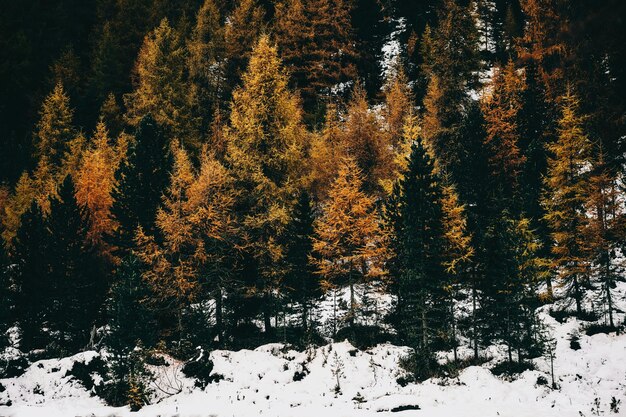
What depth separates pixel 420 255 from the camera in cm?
2281

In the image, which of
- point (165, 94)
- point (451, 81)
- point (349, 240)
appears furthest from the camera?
point (165, 94)

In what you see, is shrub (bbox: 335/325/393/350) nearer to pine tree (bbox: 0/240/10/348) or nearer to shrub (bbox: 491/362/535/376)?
shrub (bbox: 491/362/535/376)

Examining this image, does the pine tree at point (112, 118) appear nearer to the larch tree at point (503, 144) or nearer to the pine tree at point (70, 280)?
the pine tree at point (70, 280)

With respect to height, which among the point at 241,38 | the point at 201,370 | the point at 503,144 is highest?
the point at 241,38

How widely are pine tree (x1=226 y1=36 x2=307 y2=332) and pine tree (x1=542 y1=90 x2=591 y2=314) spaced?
1493 cm

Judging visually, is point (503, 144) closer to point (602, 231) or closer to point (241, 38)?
point (602, 231)

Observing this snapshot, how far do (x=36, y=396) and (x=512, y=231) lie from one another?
24657mm

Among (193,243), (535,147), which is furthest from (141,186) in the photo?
(535,147)

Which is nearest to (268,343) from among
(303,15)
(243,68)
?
(243,68)

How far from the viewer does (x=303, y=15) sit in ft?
162

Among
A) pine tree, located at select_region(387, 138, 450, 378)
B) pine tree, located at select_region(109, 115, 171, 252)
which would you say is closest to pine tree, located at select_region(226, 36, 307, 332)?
pine tree, located at select_region(109, 115, 171, 252)

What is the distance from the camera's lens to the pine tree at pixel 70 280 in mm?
27531

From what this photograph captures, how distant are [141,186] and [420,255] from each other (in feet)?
55.0

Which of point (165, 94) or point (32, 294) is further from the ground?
point (165, 94)
